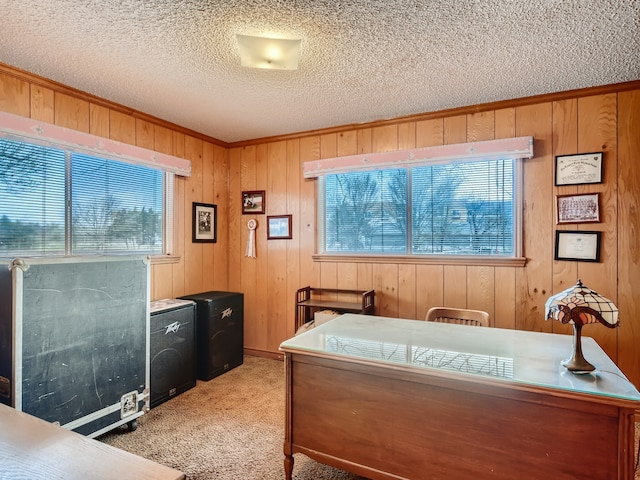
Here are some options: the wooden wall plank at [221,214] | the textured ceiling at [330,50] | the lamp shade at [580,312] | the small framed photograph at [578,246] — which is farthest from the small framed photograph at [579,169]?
the wooden wall plank at [221,214]

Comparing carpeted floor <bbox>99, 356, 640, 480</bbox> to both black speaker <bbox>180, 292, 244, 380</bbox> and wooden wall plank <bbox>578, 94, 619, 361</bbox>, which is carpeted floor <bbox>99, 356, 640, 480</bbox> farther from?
wooden wall plank <bbox>578, 94, 619, 361</bbox>

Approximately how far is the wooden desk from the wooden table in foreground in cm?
101

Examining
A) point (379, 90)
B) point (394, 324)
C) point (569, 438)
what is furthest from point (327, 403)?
point (379, 90)

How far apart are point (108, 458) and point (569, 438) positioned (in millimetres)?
1458

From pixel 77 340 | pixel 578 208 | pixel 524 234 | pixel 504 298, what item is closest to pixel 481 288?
pixel 504 298

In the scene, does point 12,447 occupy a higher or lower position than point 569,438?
higher

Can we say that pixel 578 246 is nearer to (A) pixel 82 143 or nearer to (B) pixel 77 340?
(B) pixel 77 340

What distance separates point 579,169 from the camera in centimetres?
275

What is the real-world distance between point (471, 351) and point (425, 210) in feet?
6.06

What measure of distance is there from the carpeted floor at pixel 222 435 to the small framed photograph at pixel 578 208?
1.50 meters

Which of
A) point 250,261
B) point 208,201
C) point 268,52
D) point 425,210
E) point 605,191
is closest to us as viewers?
point 268,52

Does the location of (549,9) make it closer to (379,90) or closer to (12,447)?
(379,90)

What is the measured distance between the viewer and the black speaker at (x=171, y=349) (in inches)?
110

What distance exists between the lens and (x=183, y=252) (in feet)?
12.1
